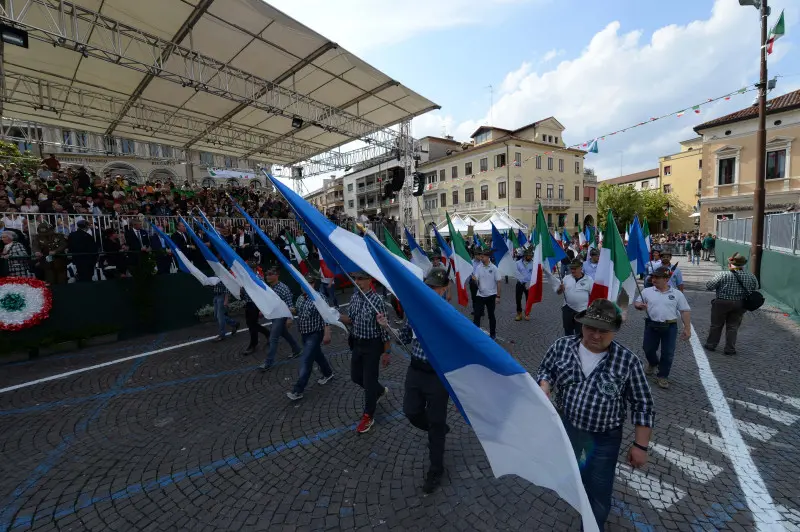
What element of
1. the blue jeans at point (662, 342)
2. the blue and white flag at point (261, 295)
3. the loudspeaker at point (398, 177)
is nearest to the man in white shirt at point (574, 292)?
the blue jeans at point (662, 342)

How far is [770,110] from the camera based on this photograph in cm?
2459

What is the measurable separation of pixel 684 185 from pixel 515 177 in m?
23.3

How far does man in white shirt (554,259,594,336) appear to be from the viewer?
572cm

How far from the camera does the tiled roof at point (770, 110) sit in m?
23.7

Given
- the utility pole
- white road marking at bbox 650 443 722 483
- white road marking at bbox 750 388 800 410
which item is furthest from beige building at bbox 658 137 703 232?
white road marking at bbox 650 443 722 483

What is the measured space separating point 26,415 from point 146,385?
1.35m

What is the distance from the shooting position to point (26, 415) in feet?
15.9

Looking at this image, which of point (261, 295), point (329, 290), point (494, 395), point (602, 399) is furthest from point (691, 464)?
point (329, 290)

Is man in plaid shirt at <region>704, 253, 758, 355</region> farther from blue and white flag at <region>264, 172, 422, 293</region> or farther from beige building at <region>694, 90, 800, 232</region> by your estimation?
beige building at <region>694, 90, 800, 232</region>

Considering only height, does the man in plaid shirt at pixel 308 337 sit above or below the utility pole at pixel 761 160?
below

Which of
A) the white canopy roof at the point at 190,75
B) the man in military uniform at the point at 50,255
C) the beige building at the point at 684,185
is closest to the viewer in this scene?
the man in military uniform at the point at 50,255

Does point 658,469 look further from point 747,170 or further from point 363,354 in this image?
point 747,170

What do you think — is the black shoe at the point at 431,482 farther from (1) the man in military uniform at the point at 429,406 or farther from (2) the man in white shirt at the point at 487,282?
(2) the man in white shirt at the point at 487,282

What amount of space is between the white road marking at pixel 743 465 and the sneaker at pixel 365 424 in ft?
11.2
